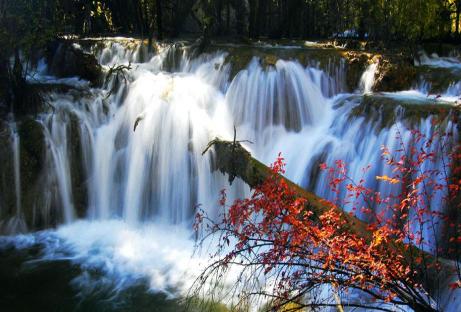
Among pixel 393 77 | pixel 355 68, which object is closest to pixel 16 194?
pixel 355 68

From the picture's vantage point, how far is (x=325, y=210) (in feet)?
17.5

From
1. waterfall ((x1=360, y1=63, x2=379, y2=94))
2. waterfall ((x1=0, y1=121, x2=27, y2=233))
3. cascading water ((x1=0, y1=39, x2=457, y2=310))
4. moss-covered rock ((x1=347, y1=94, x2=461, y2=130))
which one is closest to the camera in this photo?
moss-covered rock ((x1=347, y1=94, x2=461, y2=130))

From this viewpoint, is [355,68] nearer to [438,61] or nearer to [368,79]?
[368,79]

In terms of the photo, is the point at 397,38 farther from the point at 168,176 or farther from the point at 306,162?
the point at 168,176

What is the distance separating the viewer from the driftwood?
448cm

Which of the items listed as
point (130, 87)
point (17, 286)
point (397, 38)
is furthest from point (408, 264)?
point (397, 38)

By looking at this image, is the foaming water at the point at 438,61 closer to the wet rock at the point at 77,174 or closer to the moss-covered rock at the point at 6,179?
the wet rock at the point at 77,174

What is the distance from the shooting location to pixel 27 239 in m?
9.63

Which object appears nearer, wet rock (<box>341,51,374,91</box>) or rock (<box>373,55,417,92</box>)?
rock (<box>373,55,417,92</box>)

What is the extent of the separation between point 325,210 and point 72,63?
1071 centimetres

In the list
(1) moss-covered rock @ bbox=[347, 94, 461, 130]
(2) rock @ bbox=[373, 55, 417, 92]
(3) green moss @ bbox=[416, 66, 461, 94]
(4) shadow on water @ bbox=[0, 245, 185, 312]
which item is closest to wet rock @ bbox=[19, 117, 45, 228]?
(4) shadow on water @ bbox=[0, 245, 185, 312]

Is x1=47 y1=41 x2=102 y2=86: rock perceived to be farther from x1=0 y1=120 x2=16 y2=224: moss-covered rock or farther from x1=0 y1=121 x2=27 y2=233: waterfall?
x1=0 y1=120 x2=16 y2=224: moss-covered rock

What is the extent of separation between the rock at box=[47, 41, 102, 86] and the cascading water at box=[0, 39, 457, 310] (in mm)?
622

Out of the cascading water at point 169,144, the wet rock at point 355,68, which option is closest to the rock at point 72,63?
the cascading water at point 169,144
